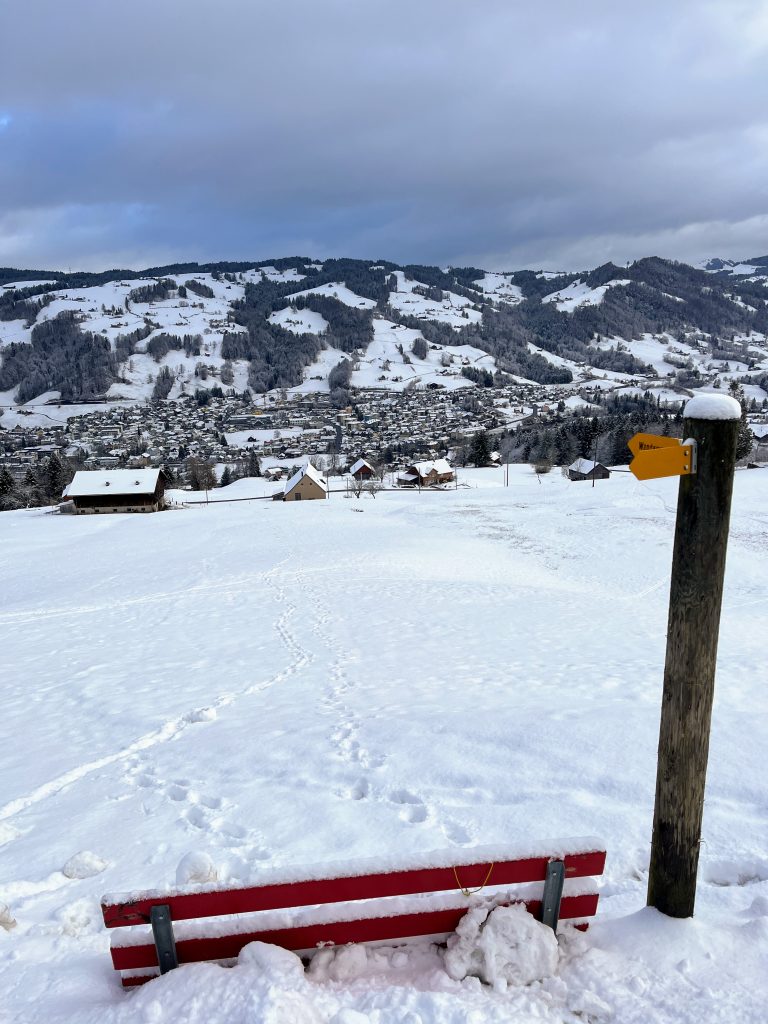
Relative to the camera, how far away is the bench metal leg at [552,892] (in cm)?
321

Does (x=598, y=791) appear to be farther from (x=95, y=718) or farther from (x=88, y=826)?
(x=95, y=718)

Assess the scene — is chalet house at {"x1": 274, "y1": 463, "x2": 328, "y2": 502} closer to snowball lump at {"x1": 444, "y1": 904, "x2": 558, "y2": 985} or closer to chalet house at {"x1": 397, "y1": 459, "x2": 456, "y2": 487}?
chalet house at {"x1": 397, "y1": 459, "x2": 456, "y2": 487}

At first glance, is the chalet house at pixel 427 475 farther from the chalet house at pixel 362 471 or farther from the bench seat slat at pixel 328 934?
the bench seat slat at pixel 328 934

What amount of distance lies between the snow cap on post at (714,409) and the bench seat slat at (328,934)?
2.76 metres

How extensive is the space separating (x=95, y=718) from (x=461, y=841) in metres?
7.07

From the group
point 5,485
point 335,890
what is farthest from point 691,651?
point 5,485

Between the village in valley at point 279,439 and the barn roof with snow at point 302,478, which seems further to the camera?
the village in valley at point 279,439

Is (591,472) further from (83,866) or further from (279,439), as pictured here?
(279,439)

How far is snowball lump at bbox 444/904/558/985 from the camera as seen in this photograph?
3090mm

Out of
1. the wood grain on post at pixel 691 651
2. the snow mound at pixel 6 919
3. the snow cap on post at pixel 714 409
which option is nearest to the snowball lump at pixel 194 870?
the snow mound at pixel 6 919

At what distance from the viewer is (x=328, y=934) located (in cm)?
320

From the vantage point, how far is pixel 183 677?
1171cm

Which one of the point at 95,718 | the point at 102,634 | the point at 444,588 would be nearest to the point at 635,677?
the point at 95,718

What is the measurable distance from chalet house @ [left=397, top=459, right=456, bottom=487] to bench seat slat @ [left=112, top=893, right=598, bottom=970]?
76391 millimetres
